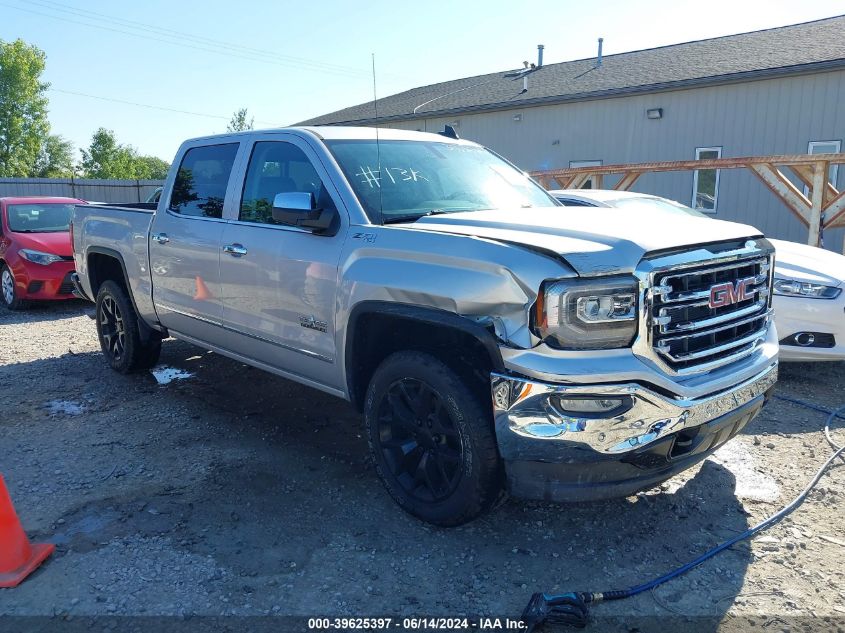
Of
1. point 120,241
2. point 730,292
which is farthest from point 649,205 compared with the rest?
point 120,241

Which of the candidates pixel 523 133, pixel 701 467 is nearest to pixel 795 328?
pixel 701 467

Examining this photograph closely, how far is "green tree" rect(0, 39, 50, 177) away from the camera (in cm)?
4153

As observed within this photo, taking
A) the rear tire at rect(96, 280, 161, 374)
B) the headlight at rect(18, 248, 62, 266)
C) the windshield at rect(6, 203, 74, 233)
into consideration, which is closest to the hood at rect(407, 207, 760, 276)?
the rear tire at rect(96, 280, 161, 374)

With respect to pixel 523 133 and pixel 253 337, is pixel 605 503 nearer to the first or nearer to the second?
pixel 253 337

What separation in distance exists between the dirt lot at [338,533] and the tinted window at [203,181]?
1.57 m

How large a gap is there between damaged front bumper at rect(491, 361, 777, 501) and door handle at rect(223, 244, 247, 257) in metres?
2.17

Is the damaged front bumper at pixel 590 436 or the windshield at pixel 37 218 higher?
the windshield at pixel 37 218

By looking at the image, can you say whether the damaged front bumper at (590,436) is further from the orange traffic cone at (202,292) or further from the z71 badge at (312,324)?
the orange traffic cone at (202,292)

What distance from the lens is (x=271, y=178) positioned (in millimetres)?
4387

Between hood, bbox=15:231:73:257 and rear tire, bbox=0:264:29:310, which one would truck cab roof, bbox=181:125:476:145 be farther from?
rear tire, bbox=0:264:29:310

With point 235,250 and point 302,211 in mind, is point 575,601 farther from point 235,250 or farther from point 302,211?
point 235,250

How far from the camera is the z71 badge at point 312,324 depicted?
3.80 meters

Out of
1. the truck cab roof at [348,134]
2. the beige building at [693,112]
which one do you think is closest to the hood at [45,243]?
the truck cab roof at [348,134]

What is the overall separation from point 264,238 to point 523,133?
16120mm
